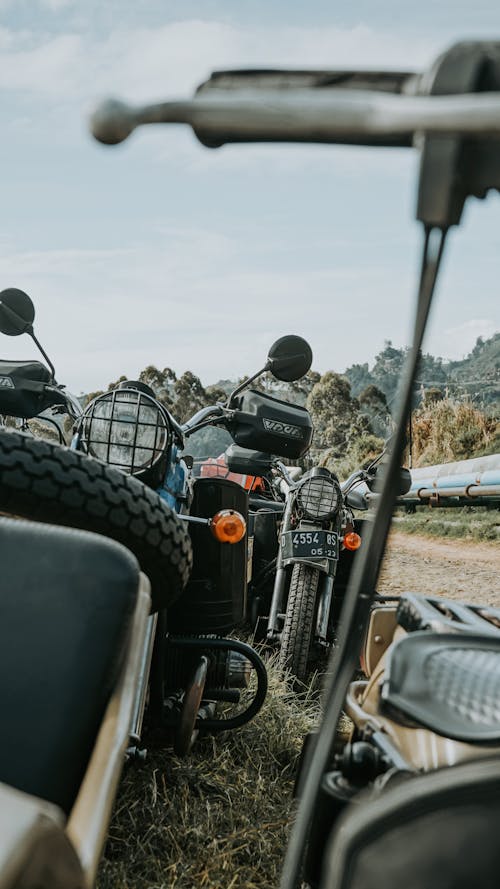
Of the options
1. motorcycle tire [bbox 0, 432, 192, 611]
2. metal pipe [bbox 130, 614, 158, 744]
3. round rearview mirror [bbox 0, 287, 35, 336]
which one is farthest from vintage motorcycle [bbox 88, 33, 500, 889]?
round rearview mirror [bbox 0, 287, 35, 336]

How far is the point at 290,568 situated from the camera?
442 centimetres

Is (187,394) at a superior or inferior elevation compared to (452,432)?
superior

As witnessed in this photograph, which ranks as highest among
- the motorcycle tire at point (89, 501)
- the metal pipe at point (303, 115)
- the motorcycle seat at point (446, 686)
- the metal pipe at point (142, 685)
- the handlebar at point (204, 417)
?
the metal pipe at point (303, 115)

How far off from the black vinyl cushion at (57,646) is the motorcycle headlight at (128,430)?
4.82ft

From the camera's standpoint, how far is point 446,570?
26.3 ft

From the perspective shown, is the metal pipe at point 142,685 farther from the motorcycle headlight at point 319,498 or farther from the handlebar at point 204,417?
the motorcycle headlight at point 319,498

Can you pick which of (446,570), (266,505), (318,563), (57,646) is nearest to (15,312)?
(318,563)

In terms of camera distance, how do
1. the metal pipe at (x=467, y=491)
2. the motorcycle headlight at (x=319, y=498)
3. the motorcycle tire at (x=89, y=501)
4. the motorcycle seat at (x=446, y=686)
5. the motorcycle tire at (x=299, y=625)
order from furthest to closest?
the metal pipe at (x=467, y=491)
the motorcycle headlight at (x=319, y=498)
the motorcycle tire at (x=299, y=625)
the motorcycle tire at (x=89, y=501)
the motorcycle seat at (x=446, y=686)

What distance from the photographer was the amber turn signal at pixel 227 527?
106 inches

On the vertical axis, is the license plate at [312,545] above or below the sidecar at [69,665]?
below

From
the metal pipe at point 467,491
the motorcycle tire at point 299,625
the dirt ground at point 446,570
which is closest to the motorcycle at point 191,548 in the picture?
the motorcycle tire at point 299,625

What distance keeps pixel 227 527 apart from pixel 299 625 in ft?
4.84

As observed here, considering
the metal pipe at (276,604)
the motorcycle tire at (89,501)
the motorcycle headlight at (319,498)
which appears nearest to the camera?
the motorcycle tire at (89,501)

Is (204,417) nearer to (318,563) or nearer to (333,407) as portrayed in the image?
(318,563)
